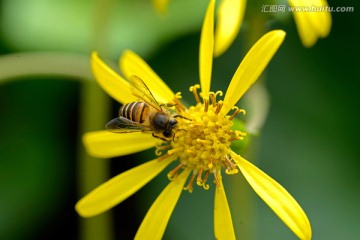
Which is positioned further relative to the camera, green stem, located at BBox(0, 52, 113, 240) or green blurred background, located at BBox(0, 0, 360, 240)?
green blurred background, located at BBox(0, 0, 360, 240)

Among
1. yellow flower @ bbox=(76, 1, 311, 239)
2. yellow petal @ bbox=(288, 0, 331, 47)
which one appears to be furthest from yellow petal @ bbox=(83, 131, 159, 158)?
yellow petal @ bbox=(288, 0, 331, 47)

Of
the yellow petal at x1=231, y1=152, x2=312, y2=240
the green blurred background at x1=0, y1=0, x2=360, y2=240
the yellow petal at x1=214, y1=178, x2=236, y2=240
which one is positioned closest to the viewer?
the yellow petal at x1=231, y1=152, x2=312, y2=240

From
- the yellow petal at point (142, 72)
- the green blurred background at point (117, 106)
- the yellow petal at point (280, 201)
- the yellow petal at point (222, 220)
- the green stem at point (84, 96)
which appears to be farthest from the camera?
the green blurred background at point (117, 106)

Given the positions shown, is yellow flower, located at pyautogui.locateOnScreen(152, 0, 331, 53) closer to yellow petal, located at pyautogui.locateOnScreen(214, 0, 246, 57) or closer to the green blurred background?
yellow petal, located at pyautogui.locateOnScreen(214, 0, 246, 57)

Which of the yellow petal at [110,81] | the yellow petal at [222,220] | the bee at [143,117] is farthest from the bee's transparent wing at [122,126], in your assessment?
the yellow petal at [222,220]

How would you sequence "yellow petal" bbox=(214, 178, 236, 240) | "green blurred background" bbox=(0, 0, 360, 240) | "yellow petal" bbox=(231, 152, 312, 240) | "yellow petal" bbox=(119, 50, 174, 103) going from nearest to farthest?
1. "yellow petal" bbox=(231, 152, 312, 240)
2. "yellow petal" bbox=(214, 178, 236, 240)
3. "yellow petal" bbox=(119, 50, 174, 103)
4. "green blurred background" bbox=(0, 0, 360, 240)

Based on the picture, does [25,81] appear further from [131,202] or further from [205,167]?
[205,167]

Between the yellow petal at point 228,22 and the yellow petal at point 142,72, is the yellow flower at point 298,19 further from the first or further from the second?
the yellow petal at point 142,72

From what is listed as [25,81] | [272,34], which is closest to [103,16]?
[25,81]
